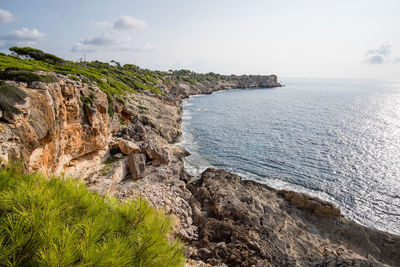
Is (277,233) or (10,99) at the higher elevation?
(10,99)

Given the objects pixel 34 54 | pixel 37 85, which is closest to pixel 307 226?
pixel 37 85

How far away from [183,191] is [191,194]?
0.82 m

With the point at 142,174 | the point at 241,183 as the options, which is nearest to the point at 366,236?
the point at 241,183

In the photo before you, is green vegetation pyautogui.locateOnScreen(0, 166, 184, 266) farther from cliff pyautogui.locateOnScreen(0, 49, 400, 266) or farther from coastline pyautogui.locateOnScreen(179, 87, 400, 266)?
coastline pyautogui.locateOnScreen(179, 87, 400, 266)

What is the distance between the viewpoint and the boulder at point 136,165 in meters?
19.2

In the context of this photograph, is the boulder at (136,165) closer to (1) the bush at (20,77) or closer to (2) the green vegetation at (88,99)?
(2) the green vegetation at (88,99)

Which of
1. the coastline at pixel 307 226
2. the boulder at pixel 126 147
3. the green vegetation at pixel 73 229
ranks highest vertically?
the green vegetation at pixel 73 229

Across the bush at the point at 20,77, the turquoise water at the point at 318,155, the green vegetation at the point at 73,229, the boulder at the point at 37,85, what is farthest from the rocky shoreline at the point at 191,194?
the green vegetation at the point at 73,229

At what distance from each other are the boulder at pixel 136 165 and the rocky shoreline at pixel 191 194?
10 cm

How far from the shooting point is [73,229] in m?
4.12

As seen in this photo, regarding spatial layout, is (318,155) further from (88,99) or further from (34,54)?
(34,54)

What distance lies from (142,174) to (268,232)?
12081mm

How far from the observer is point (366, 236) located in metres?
16.4

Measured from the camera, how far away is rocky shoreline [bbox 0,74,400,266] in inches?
459
